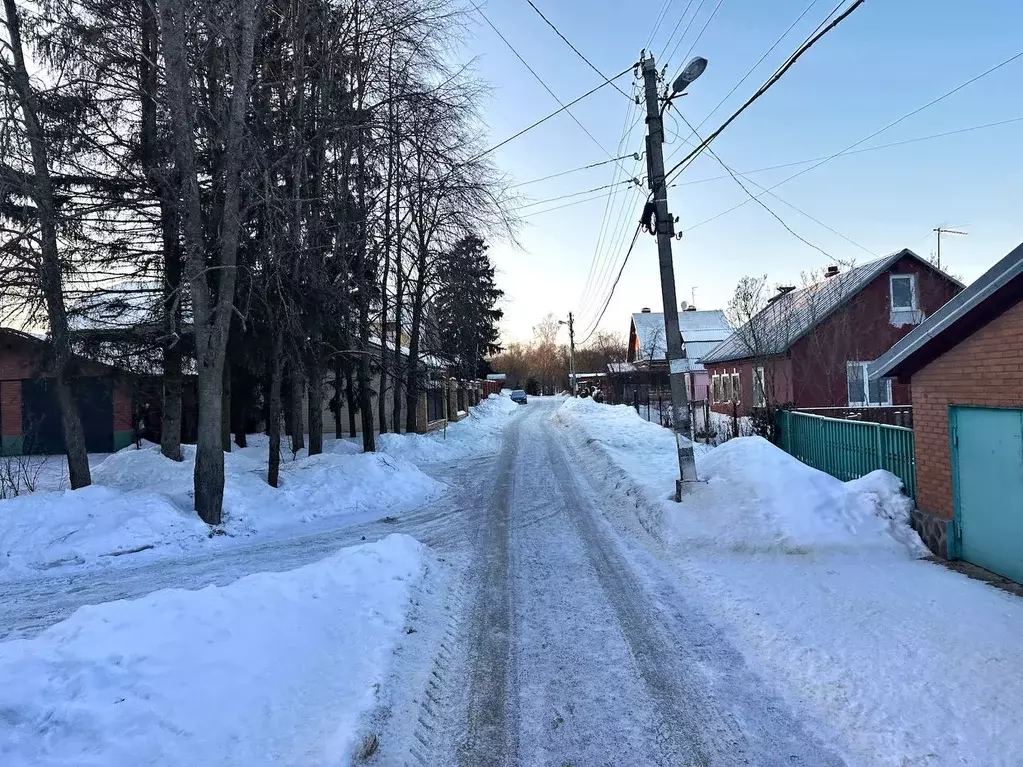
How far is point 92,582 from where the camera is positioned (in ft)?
23.7

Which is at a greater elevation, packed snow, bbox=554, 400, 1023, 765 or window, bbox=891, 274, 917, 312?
window, bbox=891, 274, 917, 312

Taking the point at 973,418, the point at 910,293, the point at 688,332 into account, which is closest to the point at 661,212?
the point at 973,418

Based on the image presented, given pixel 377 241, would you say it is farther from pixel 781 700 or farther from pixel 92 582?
pixel 781 700

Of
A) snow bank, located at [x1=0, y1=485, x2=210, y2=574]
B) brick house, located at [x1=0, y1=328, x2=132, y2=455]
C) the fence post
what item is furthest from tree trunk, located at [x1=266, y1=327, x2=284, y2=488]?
brick house, located at [x1=0, y1=328, x2=132, y2=455]

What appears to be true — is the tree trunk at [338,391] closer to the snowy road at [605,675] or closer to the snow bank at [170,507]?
the snow bank at [170,507]

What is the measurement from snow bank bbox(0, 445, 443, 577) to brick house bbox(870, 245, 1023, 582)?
8.21 m

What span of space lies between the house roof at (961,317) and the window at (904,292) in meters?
17.6

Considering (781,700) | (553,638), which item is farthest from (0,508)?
(781,700)

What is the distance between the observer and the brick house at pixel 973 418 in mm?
5988

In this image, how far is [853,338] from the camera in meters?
21.7

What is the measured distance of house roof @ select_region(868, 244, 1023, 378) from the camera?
5.95 meters

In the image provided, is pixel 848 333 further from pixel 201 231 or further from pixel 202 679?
pixel 202 679

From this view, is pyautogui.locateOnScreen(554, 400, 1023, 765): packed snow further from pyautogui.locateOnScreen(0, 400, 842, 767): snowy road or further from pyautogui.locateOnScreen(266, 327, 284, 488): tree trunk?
pyautogui.locateOnScreen(266, 327, 284, 488): tree trunk

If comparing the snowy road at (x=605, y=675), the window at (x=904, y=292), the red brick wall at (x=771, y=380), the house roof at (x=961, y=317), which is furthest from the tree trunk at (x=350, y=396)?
the window at (x=904, y=292)
